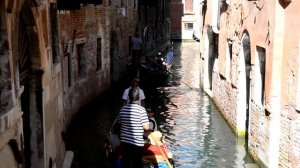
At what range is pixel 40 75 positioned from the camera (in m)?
5.93

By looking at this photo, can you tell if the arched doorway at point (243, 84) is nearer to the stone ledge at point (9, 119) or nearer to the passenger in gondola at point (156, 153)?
the passenger in gondola at point (156, 153)

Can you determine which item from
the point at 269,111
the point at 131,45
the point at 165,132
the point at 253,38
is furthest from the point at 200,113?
the point at 131,45

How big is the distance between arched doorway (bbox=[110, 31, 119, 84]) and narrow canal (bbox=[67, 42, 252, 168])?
16.2 inches

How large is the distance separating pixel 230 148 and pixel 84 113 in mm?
4028

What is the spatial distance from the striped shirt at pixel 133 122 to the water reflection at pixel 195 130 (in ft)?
8.12

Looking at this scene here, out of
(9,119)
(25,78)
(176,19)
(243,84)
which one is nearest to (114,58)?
(243,84)

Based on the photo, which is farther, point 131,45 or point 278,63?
point 131,45

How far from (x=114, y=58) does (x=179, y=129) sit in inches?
248

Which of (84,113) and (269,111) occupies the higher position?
(269,111)

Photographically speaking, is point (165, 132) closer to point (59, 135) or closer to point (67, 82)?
point (67, 82)

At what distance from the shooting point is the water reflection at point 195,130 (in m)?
9.25

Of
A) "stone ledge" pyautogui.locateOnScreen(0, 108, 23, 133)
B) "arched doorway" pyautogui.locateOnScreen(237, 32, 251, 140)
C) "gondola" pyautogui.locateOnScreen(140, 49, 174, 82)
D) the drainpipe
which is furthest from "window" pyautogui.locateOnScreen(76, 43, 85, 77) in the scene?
"stone ledge" pyautogui.locateOnScreen(0, 108, 23, 133)

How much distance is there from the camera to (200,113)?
13234mm

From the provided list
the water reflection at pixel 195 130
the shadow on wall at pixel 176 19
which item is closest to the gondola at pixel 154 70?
the water reflection at pixel 195 130
